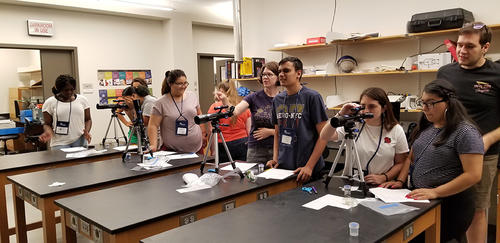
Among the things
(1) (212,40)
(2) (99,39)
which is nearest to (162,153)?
(2) (99,39)

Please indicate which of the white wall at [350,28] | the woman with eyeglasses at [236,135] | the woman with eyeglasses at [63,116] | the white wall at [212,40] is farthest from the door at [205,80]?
the woman with eyeglasses at [236,135]

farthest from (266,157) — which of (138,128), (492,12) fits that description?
(492,12)

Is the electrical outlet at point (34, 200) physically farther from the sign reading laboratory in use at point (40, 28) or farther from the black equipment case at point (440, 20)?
the sign reading laboratory in use at point (40, 28)

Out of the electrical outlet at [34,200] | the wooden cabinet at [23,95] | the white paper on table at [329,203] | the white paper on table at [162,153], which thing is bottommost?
the electrical outlet at [34,200]

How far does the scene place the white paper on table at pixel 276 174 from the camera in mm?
2298

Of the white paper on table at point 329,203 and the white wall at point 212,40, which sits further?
the white wall at point 212,40

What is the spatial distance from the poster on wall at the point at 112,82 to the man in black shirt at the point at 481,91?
608 cm

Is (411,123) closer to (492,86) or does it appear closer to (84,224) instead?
(492,86)

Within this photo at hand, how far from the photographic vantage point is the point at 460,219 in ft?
6.14

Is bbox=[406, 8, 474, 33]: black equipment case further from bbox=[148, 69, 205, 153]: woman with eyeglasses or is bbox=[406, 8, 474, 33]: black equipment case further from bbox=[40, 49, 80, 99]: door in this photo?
bbox=[40, 49, 80, 99]: door

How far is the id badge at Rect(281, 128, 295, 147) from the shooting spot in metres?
2.39

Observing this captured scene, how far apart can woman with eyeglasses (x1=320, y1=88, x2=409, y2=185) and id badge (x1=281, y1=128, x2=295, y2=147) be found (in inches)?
11.2

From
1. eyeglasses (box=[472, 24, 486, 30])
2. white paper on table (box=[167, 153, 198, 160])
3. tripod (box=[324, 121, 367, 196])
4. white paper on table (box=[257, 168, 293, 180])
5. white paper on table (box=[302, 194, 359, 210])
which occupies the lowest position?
white paper on table (box=[302, 194, 359, 210])

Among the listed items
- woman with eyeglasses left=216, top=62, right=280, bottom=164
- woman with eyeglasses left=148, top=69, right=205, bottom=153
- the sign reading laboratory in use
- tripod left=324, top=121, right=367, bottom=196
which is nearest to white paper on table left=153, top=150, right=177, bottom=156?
woman with eyeglasses left=148, top=69, right=205, bottom=153
